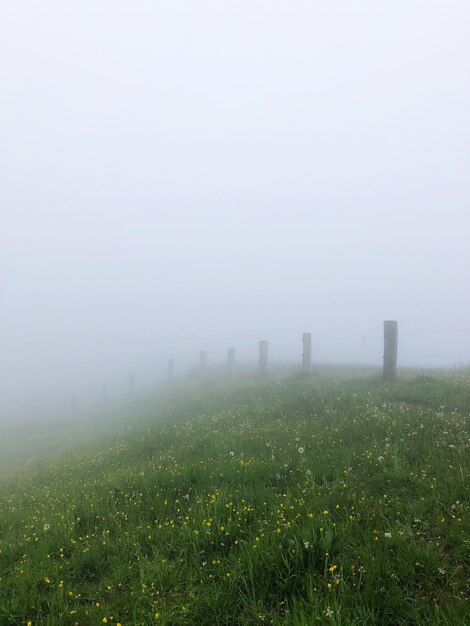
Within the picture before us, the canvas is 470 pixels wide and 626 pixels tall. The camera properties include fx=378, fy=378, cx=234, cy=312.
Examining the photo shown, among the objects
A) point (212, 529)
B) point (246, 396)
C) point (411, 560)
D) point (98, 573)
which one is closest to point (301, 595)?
point (411, 560)

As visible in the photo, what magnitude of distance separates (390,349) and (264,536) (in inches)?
462

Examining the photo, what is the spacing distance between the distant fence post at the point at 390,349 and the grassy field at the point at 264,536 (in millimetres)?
5841

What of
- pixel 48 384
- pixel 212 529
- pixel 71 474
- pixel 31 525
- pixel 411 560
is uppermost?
pixel 411 560

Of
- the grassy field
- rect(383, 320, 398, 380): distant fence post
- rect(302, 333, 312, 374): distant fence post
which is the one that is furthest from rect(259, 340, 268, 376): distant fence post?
the grassy field

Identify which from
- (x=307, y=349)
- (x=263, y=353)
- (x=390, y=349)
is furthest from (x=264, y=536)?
(x=263, y=353)

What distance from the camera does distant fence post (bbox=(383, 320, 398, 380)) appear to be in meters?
14.3

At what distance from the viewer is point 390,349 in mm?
14570

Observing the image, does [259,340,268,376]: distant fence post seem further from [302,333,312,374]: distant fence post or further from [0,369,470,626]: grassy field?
[0,369,470,626]: grassy field

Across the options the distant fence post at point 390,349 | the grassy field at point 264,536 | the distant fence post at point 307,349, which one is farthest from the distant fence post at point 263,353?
the grassy field at point 264,536

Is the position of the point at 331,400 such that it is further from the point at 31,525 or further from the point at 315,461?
the point at 31,525

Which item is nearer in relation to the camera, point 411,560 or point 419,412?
point 411,560

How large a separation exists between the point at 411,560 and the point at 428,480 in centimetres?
176

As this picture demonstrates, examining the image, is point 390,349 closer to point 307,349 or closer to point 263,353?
point 307,349

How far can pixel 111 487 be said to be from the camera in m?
7.14
